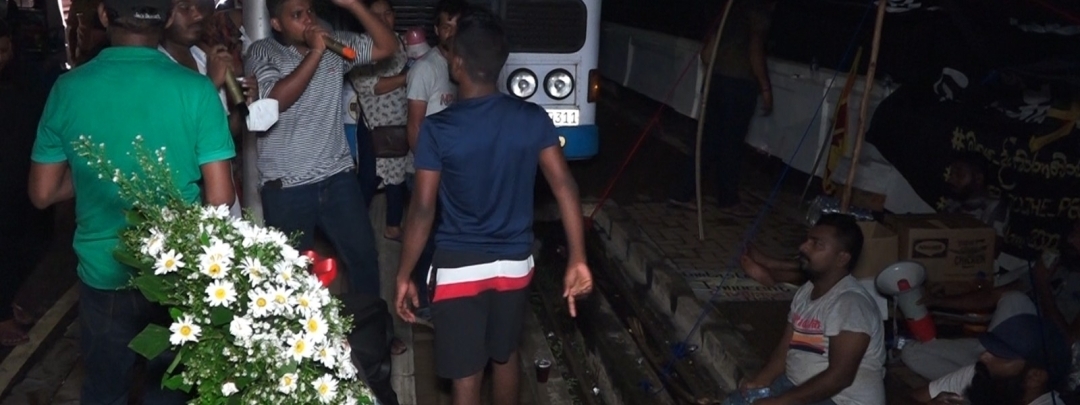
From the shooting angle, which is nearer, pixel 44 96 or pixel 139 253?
pixel 139 253

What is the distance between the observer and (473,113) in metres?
4.32

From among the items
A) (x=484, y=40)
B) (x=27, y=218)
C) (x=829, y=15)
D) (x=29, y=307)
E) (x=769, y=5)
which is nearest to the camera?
(x=484, y=40)

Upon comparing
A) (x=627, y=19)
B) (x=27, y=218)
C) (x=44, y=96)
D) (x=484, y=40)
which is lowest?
(x=627, y=19)

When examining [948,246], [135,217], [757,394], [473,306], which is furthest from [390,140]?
[135,217]

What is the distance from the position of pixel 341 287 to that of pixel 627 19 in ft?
47.7

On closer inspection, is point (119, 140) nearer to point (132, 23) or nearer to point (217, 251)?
point (132, 23)

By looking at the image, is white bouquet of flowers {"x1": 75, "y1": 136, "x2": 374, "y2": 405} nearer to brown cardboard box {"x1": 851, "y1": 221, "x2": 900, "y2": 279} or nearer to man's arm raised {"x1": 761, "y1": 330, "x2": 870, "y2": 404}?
man's arm raised {"x1": 761, "y1": 330, "x2": 870, "y2": 404}

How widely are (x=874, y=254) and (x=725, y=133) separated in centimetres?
279

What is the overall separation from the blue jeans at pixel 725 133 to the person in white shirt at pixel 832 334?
13.4ft

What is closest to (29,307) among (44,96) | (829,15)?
(44,96)

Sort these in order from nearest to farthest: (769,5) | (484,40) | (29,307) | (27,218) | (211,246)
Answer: (211,246), (484,40), (27,218), (29,307), (769,5)

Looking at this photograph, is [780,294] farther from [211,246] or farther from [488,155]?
[211,246]

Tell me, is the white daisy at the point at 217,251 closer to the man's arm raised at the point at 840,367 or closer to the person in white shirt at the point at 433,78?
the man's arm raised at the point at 840,367

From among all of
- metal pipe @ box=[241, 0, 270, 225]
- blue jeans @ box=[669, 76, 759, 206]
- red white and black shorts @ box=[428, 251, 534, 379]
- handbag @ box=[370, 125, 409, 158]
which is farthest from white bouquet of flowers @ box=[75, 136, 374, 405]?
blue jeans @ box=[669, 76, 759, 206]
